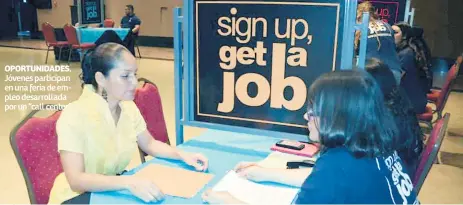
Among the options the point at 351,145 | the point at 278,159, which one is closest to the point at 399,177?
the point at 351,145

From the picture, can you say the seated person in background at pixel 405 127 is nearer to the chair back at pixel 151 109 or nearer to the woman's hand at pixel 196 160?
the woman's hand at pixel 196 160

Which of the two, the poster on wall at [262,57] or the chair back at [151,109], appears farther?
the chair back at [151,109]

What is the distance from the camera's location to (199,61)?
189cm

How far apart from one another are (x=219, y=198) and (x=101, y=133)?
53 centimetres

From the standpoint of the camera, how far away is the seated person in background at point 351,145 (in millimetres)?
1011

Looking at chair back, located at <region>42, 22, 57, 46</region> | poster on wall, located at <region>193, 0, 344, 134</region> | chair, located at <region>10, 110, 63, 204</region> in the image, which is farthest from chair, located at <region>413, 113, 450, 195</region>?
chair back, located at <region>42, 22, 57, 46</region>

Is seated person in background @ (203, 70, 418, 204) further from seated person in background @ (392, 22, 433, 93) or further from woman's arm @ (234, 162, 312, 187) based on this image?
Result: seated person in background @ (392, 22, 433, 93)

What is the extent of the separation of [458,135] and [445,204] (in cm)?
189

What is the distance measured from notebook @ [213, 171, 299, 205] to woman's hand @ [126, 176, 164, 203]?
20 cm

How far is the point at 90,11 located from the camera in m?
7.70

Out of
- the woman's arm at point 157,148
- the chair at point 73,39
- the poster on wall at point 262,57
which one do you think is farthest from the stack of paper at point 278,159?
the chair at point 73,39

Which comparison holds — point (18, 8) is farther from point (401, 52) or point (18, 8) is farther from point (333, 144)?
point (333, 144)

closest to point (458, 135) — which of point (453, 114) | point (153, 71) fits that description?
point (453, 114)

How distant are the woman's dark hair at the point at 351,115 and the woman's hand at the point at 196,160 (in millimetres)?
608
